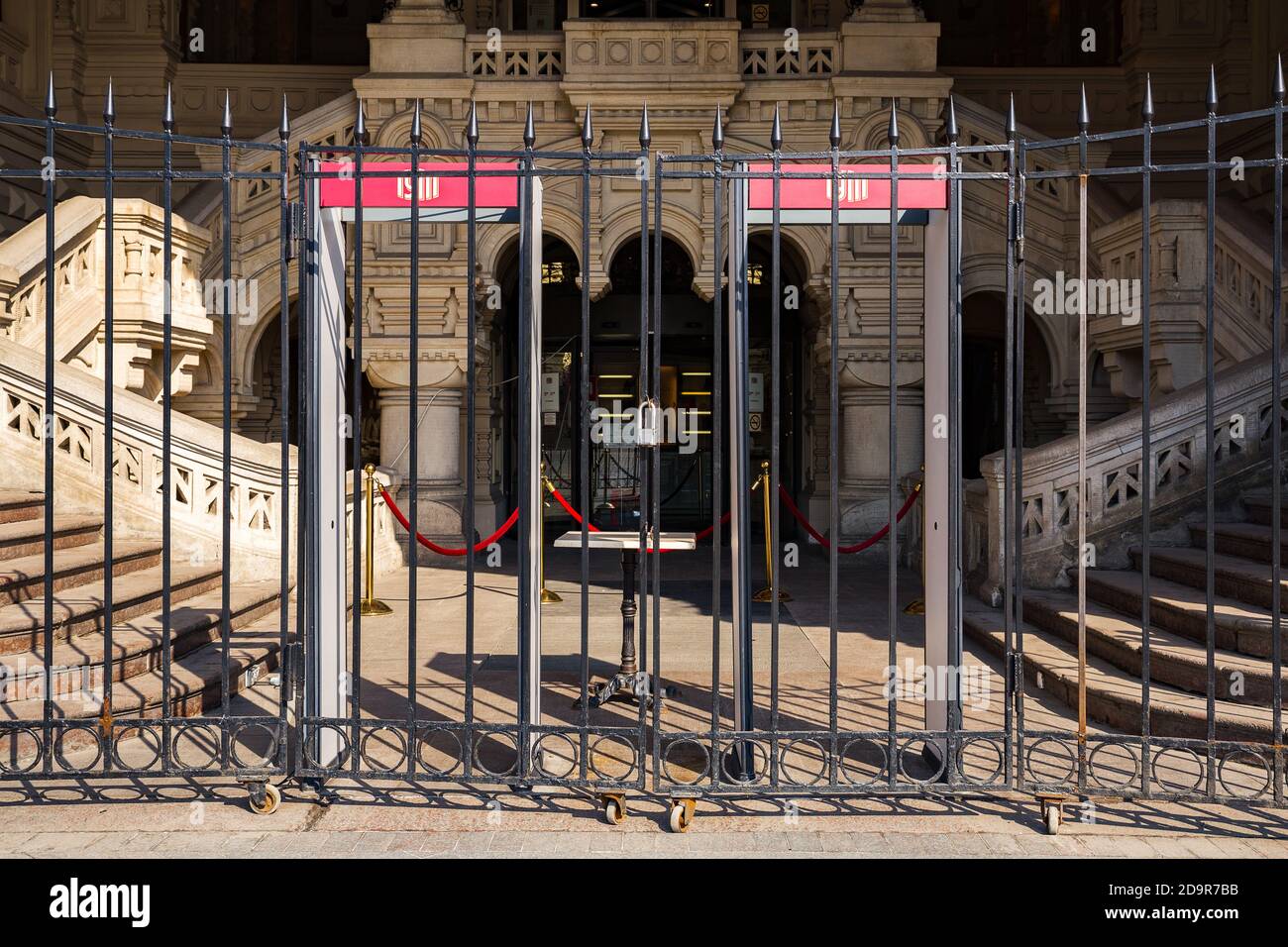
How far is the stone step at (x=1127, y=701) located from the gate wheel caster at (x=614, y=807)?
2928mm

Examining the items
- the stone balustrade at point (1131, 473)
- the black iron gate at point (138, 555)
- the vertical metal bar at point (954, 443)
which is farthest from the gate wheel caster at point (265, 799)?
the stone balustrade at point (1131, 473)

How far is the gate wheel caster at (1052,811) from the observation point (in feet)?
13.7

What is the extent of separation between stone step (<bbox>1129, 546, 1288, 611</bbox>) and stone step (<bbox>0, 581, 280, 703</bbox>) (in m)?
6.19

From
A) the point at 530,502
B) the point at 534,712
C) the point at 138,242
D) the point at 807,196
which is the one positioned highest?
the point at 138,242

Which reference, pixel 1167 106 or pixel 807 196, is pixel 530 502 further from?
pixel 1167 106

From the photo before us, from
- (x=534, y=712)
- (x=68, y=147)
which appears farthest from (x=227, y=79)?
(x=534, y=712)

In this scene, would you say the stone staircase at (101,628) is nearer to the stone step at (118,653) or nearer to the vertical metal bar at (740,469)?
the stone step at (118,653)

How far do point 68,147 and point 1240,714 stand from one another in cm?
1646

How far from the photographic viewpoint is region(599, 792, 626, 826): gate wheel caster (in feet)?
14.1

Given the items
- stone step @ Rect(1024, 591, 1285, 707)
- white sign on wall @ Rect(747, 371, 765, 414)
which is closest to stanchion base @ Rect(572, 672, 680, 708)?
stone step @ Rect(1024, 591, 1285, 707)

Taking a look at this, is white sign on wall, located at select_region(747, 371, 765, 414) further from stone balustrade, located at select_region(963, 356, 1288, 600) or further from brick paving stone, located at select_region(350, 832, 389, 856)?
brick paving stone, located at select_region(350, 832, 389, 856)

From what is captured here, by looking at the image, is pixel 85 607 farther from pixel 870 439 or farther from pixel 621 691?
pixel 870 439

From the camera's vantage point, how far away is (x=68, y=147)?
15.1 m

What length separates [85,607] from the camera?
612 cm
